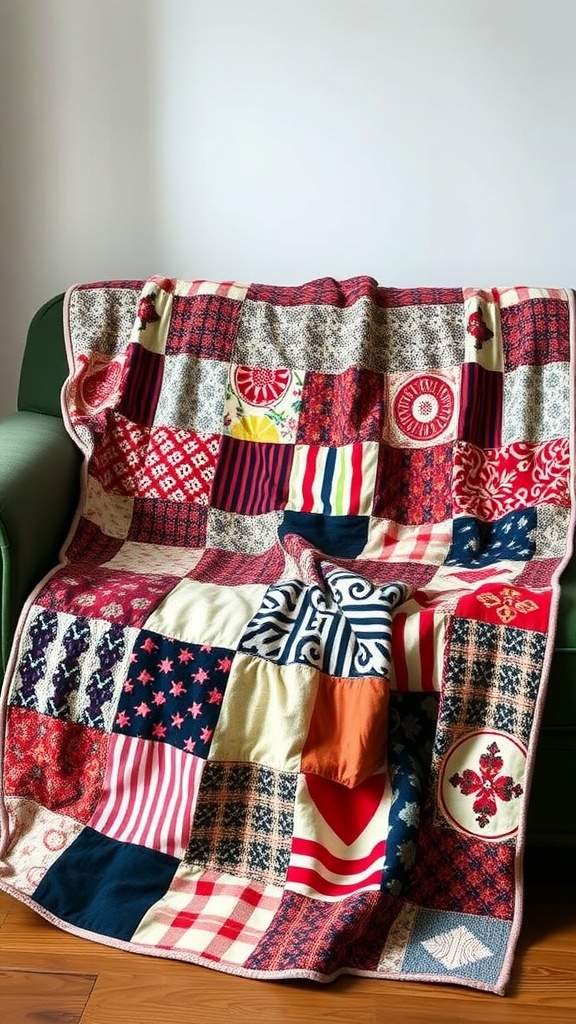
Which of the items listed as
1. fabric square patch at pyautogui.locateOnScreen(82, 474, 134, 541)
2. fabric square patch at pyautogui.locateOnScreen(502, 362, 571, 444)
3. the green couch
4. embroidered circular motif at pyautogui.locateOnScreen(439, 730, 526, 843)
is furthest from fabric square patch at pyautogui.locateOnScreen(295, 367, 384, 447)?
embroidered circular motif at pyautogui.locateOnScreen(439, 730, 526, 843)

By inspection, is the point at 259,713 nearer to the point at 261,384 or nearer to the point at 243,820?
the point at 243,820

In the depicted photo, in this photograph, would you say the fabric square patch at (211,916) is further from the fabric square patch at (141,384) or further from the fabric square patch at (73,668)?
the fabric square patch at (141,384)

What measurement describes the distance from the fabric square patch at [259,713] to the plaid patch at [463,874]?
0.79 feet

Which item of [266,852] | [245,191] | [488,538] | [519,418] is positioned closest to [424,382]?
[519,418]

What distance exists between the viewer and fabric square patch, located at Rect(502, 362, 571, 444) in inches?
80.5

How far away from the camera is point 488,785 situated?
5.07 ft

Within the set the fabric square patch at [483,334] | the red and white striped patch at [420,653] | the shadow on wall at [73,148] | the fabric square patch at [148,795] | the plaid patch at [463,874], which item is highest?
the shadow on wall at [73,148]

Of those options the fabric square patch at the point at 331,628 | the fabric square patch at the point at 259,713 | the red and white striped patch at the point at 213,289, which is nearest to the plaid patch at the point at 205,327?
the red and white striped patch at the point at 213,289

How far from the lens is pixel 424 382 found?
7.02 ft

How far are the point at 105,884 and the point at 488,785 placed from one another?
60cm

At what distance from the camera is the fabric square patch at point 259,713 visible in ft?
5.15

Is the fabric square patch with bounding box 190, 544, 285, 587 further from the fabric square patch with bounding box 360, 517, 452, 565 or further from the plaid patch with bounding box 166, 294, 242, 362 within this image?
the plaid patch with bounding box 166, 294, 242, 362

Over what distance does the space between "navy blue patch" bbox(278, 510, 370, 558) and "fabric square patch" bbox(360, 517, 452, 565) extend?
2 centimetres

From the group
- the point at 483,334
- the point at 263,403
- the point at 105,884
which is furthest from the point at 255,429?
the point at 105,884
